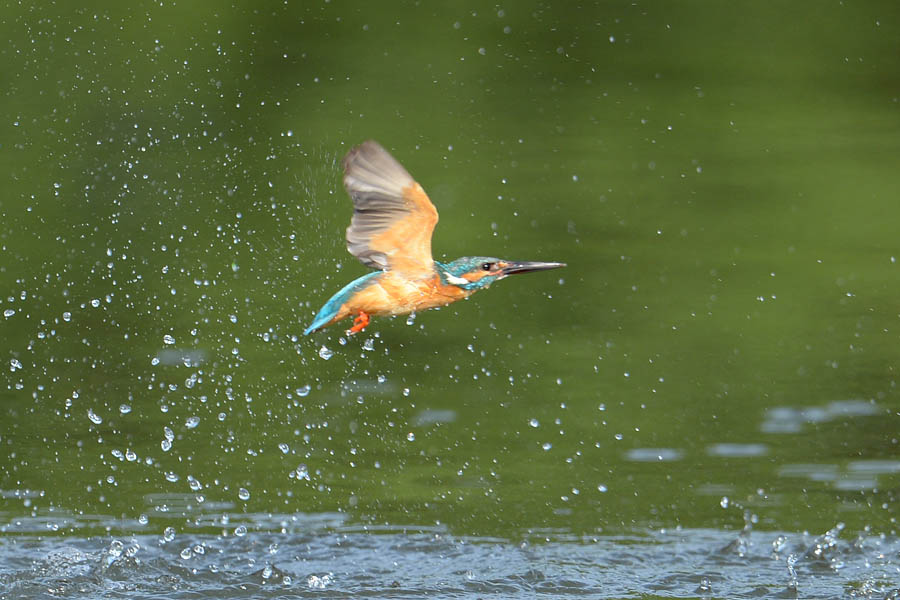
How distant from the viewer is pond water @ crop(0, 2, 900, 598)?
3783 millimetres

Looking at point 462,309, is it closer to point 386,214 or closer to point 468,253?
point 468,253

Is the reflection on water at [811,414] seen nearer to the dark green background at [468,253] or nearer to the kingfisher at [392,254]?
the dark green background at [468,253]

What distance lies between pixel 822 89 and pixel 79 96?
143 inches

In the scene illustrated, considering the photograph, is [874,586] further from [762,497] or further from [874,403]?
[874,403]

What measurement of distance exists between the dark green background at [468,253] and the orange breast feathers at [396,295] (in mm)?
767

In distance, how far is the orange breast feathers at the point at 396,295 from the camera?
10.9 ft

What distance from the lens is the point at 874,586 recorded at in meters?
3.50

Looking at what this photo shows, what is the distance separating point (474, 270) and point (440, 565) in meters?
0.75

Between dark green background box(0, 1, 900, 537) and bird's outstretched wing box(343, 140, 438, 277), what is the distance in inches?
33.9

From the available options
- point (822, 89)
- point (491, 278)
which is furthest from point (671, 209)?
point (491, 278)

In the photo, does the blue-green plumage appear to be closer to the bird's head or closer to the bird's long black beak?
the bird's head

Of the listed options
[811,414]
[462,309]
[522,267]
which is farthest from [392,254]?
[462,309]

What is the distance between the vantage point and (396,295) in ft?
10.9

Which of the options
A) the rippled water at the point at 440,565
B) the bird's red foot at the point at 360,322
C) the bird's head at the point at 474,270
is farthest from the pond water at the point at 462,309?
the bird's head at the point at 474,270
